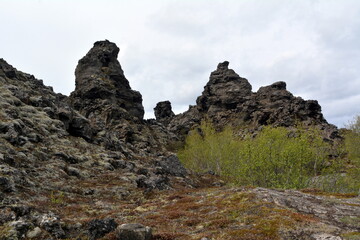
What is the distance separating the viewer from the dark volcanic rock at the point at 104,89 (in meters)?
130

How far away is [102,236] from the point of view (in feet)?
52.7

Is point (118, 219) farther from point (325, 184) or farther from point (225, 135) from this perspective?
point (225, 135)

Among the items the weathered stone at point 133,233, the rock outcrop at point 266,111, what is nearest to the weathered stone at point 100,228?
the weathered stone at point 133,233

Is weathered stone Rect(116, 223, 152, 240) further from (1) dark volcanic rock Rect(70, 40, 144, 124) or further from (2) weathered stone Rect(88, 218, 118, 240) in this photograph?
(1) dark volcanic rock Rect(70, 40, 144, 124)

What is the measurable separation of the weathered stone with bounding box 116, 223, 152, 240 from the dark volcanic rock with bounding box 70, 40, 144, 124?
111 meters

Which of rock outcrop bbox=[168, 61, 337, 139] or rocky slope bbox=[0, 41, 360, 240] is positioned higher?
rock outcrop bbox=[168, 61, 337, 139]

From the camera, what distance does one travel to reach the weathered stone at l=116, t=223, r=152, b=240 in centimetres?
1460

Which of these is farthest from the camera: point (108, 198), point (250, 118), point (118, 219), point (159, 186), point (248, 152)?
point (250, 118)

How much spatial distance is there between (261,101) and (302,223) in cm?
17061

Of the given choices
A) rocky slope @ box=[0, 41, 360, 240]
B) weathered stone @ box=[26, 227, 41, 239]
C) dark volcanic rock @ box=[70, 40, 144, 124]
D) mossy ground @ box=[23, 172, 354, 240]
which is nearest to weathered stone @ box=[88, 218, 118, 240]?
rocky slope @ box=[0, 41, 360, 240]

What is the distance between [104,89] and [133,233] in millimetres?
126484

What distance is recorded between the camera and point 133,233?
14.7 meters

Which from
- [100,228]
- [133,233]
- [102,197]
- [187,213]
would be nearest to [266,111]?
[102,197]

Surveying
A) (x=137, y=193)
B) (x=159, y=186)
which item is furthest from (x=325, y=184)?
(x=137, y=193)
